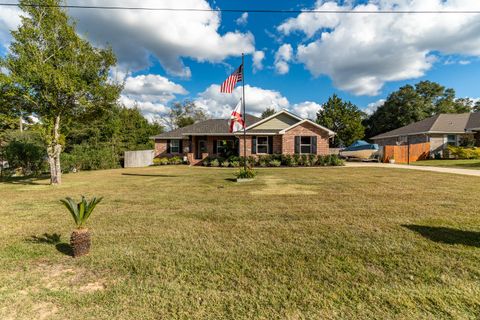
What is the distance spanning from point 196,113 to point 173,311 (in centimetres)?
5040

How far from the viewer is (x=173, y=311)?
2.40m

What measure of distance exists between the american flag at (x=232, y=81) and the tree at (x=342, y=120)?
34053mm

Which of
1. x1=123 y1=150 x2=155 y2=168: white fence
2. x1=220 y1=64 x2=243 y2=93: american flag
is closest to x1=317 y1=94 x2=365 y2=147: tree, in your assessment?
x1=123 y1=150 x2=155 y2=168: white fence

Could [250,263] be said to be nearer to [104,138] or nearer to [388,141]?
[104,138]

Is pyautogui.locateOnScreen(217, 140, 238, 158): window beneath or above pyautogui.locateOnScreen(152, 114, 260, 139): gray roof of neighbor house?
beneath

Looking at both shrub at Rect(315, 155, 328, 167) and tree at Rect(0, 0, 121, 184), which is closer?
tree at Rect(0, 0, 121, 184)

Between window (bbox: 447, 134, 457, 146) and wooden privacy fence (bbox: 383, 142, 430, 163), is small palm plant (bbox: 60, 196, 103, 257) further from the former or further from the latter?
window (bbox: 447, 134, 457, 146)

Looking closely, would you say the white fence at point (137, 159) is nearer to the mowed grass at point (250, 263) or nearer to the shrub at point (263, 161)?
the shrub at point (263, 161)

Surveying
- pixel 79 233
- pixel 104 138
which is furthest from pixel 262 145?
pixel 79 233

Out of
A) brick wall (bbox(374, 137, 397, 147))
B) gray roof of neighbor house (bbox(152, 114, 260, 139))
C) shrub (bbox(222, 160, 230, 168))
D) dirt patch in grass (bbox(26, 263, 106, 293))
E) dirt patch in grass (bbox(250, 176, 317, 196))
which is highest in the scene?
gray roof of neighbor house (bbox(152, 114, 260, 139))

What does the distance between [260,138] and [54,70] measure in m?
14.5

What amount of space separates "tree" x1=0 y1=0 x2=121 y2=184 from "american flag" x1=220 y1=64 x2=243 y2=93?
5503mm

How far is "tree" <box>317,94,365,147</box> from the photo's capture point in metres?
40.7

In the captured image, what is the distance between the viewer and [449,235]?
414 cm
